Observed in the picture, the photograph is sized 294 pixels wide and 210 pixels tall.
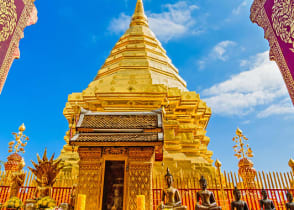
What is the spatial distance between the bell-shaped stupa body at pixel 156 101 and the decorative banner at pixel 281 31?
494 centimetres

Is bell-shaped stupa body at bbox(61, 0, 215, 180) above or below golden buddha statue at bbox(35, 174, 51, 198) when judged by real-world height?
above

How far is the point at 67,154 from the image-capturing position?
34.3 feet

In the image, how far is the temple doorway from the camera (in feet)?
18.6

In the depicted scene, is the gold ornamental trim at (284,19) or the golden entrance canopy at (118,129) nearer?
the golden entrance canopy at (118,129)

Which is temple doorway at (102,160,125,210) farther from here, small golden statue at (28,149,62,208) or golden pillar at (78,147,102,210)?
small golden statue at (28,149,62,208)

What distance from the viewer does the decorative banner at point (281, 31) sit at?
21.1 feet

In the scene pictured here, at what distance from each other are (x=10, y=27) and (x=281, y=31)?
30.7 feet

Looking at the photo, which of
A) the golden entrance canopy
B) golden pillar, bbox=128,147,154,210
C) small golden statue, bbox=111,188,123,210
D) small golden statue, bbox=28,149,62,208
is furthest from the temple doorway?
small golden statue, bbox=28,149,62,208

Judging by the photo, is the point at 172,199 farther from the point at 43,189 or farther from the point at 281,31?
the point at 281,31

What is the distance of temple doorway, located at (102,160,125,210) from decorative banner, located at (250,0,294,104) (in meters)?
5.68

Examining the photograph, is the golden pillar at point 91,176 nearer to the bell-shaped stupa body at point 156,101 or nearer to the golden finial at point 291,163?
the bell-shaped stupa body at point 156,101

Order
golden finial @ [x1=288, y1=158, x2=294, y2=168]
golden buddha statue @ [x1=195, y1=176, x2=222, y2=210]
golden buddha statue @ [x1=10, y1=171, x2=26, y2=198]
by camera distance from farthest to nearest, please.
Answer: golden finial @ [x1=288, y1=158, x2=294, y2=168] < golden buddha statue @ [x1=10, y1=171, x2=26, y2=198] < golden buddha statue @ [x1=195, y1=176, x2=222, y2=210]

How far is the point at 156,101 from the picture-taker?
1134 cm

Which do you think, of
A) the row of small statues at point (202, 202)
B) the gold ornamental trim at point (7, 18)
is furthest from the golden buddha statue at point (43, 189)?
the gold ornamental trim at point (7, 18)
